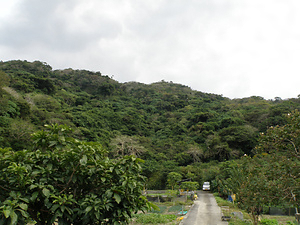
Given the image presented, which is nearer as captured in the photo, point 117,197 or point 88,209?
point 88,209

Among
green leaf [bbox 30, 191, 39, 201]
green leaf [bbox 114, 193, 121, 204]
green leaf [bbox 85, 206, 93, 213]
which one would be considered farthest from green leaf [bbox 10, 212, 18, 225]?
green leaf [bbox 114, 193, 121, 204]

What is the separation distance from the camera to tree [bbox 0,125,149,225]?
9.20 feet

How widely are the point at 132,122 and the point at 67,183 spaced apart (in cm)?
3670

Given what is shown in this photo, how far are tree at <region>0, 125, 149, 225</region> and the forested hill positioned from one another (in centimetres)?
1589

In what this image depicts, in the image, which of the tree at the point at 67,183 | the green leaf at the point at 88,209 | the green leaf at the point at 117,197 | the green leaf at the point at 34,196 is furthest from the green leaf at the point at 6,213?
the green leaf at the point at 117,197

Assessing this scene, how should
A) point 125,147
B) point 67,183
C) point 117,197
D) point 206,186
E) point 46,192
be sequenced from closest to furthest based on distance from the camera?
point 46,192
point 117,197
point 67,183
point 206,186
point 125,147

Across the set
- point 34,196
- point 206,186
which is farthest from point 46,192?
point 206,186

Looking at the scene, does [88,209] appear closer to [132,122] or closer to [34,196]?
[34,196]

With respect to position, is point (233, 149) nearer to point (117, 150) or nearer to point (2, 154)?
point (117, 150)

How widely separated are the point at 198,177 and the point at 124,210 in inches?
959

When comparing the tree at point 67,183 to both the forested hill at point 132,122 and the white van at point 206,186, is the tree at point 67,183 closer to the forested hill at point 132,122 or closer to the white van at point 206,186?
the forested hill at point 132,122

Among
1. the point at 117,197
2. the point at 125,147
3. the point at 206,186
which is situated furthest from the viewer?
the point at 125,147

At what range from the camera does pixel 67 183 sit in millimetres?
3172

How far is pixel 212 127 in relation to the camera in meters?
36.5
